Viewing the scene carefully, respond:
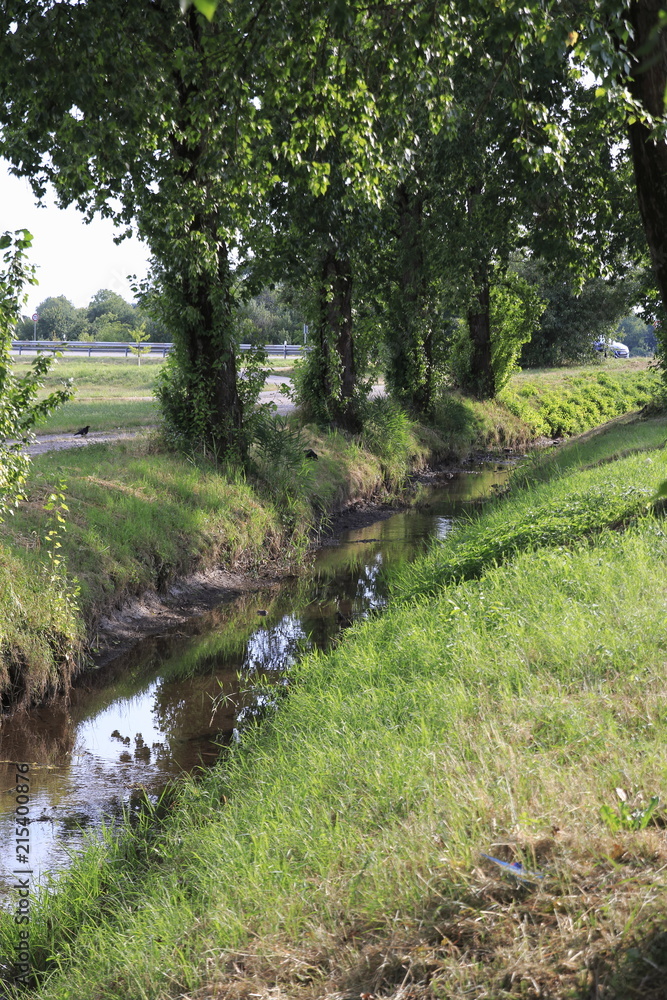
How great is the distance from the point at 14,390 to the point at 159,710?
3.17 meters

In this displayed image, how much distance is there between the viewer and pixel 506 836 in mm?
3568

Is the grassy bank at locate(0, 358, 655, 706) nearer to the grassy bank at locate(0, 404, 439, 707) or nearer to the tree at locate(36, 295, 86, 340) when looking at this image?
the grassy bank at locate(0, 404, 439, 707)

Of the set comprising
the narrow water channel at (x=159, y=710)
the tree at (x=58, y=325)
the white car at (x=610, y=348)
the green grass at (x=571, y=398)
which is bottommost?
the narrow water channel at (x=159, y=710)

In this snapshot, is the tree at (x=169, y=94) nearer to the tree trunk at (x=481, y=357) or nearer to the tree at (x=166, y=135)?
the tree at (x=166, y=135)

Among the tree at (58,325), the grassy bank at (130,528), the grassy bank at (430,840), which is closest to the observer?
the grassy bank at (430,840)

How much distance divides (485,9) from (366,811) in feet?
22.0

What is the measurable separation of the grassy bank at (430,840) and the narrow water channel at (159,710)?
25.9 inches

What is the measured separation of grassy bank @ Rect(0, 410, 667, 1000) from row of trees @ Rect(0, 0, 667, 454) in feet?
8.74

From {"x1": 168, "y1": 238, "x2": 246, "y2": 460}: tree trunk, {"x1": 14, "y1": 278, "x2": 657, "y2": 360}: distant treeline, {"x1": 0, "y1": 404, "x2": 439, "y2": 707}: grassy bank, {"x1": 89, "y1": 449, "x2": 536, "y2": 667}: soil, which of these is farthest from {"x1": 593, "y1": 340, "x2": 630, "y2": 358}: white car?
{"x1": 89, "y1": 449, "x2": 536, "y2": 667}: soil

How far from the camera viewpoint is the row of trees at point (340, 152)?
6.89 meters

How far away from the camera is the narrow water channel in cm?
620

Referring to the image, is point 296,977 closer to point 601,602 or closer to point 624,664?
point 624,664

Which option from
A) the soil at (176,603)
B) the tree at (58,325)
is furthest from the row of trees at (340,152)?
the tree at (58,325)

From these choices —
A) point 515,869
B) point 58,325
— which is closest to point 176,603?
point 515,869
